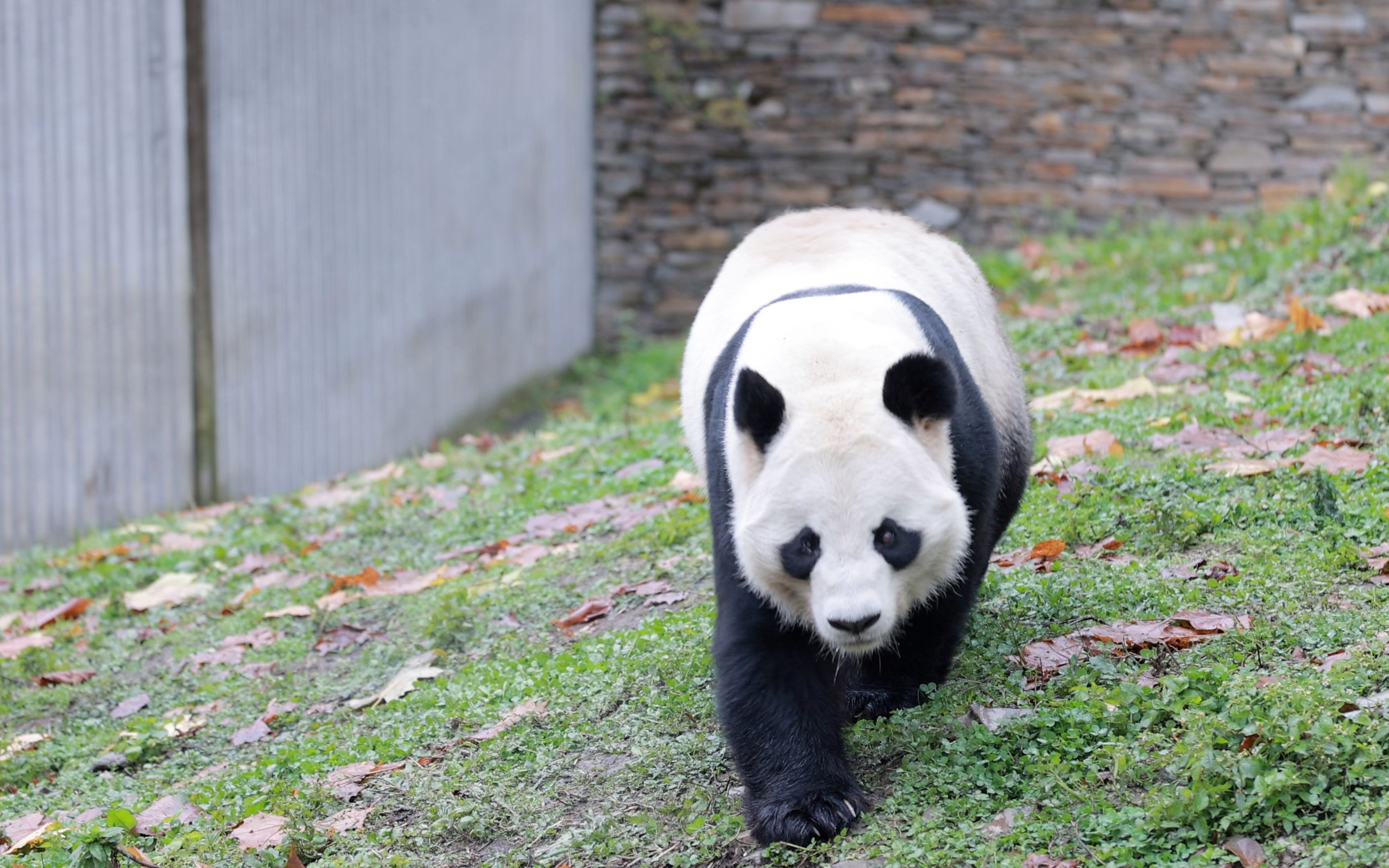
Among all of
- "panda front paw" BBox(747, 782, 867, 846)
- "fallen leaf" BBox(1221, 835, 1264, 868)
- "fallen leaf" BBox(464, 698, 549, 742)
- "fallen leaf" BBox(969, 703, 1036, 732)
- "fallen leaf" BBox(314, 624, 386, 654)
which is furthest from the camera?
"fallen leaf" BBox(314, 624, 386, 654)

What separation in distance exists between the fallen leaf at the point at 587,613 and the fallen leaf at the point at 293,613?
1.23 m

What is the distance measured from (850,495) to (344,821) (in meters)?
1.64

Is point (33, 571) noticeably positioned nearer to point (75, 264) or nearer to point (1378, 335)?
point (75, 264)

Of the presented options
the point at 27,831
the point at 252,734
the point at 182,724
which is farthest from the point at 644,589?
the point at 27,831

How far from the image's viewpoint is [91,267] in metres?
6.84

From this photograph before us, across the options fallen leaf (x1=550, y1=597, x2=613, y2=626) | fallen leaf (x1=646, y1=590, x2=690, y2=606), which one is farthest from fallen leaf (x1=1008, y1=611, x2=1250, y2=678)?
fallen leaf (x1=550, y1=597, x2=613, y2=626)

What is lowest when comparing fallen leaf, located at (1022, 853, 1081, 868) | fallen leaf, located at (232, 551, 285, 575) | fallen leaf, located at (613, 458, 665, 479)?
fallen leaf, located at (232, 551, 285, 575)

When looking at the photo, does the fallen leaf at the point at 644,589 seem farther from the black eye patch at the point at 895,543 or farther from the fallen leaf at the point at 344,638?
the black eye patch at the point at 895,543

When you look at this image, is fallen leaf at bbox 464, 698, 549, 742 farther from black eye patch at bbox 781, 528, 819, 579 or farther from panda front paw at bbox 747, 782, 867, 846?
black eye patch at bbox 781, 528, 819, 579

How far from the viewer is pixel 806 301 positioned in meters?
3.44

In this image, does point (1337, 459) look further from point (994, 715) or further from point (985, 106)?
point (985, 106)

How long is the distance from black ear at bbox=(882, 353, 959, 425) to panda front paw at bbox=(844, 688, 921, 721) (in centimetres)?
87

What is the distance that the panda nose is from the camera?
2.77m

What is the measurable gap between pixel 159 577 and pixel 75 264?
1.92 meters
